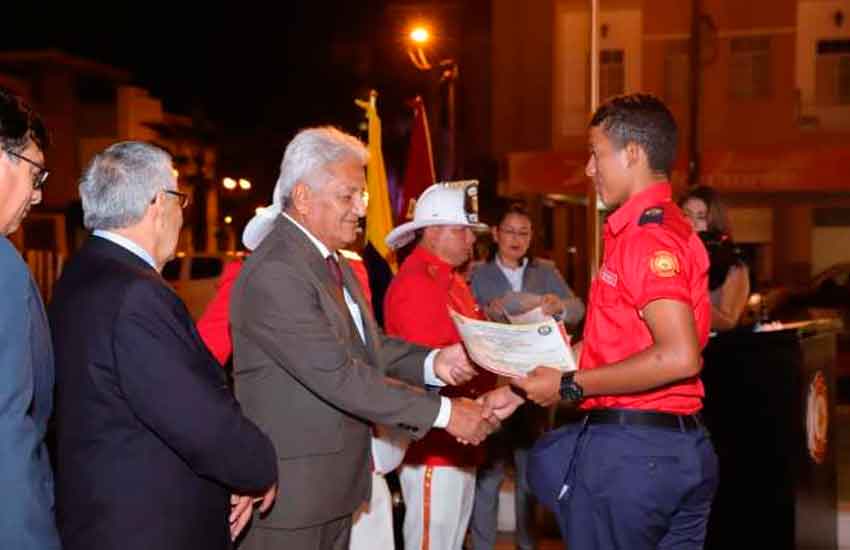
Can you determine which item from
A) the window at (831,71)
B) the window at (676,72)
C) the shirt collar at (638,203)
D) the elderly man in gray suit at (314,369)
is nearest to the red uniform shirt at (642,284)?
the shirt collar at (638,203)

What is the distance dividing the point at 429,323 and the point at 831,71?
19263 millimetres

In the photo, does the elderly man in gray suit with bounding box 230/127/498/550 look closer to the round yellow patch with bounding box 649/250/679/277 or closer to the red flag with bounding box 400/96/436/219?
the round yellow patch with bounding box 649/250/679/277

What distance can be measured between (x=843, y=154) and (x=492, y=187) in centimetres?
946

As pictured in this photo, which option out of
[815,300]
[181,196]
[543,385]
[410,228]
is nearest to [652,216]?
[543,385]

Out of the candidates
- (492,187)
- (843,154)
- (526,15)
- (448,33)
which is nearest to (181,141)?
(448,33)

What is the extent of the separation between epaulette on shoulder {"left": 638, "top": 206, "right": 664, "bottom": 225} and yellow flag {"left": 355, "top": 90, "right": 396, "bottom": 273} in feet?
9.31

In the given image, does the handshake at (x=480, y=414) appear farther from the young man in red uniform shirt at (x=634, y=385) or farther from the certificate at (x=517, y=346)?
the young man in red uniform shirt at (x=634, y=385)

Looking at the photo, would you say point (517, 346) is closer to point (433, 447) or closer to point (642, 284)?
point (642, 284)

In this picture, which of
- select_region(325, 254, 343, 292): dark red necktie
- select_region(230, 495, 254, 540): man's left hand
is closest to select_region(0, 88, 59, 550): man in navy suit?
select_region(230, 495, 254, 540): man's left hand

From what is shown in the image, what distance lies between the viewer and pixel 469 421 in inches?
133

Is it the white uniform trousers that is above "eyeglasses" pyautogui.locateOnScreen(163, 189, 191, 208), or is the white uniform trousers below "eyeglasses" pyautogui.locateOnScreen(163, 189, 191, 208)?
below

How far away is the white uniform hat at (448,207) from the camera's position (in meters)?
4.42

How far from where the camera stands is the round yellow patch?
270 centimetres

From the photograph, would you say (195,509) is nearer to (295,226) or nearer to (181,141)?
(295,226)
